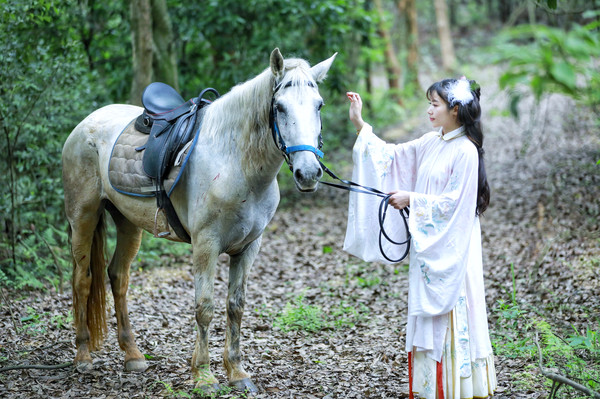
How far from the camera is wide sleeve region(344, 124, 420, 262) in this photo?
3.55m

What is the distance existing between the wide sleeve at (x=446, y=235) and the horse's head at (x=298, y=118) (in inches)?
26.4

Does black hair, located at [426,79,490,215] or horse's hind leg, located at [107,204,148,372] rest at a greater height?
black hair, located at [426,79,490,215]

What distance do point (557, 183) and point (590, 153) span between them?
157cm

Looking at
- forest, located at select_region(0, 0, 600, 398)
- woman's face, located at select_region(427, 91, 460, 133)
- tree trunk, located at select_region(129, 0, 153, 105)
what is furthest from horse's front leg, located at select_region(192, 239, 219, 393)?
tree trunk, located at select_region(129, 0, 153, 105)

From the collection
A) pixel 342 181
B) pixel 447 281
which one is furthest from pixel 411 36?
pixel 447 281

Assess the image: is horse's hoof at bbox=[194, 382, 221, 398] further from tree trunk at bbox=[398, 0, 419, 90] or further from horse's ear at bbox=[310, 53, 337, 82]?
tree trunk at bbox=[398, 0, 419, 90]

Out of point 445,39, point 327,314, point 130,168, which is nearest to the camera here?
point 130,168

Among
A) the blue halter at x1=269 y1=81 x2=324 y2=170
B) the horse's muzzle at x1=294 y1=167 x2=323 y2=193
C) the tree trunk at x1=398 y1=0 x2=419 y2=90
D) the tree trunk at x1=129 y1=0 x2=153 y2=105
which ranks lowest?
the horse's muzzle at x1=294 y1=167 x2=323 y2=193

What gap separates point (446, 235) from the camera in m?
3.22

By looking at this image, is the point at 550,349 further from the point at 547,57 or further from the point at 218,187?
the point at 547,57

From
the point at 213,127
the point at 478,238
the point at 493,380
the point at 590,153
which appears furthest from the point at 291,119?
the point at 590,153

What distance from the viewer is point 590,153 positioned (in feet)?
33.9

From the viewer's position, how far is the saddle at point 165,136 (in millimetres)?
3791

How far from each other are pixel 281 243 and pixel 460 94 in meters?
5.78
